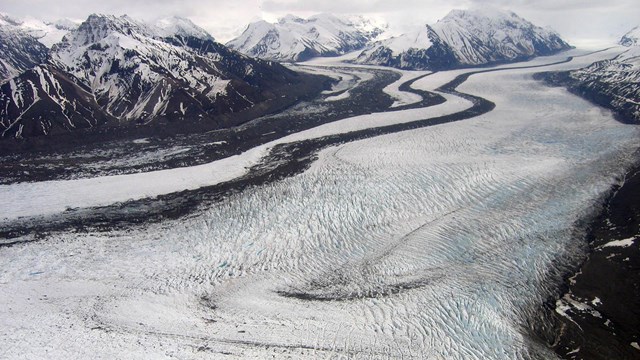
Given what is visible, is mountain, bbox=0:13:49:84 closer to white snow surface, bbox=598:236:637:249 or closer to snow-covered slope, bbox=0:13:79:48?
snow-covered slope, bbox=0:13:79:48

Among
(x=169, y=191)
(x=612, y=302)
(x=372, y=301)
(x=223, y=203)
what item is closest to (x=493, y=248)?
(x=612, y=302)

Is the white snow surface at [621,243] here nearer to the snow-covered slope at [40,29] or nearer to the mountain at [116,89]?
the mountain at [116,89]

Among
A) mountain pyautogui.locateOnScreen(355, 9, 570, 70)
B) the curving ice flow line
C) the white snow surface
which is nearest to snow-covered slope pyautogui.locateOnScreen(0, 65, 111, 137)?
the curving ice flow line

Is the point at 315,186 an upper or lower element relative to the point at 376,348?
upper

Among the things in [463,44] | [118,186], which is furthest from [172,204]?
[463,44]

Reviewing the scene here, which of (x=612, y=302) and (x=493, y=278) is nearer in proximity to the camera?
(x=612, y=302)

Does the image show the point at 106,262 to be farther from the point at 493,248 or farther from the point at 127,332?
the point at 493,248
